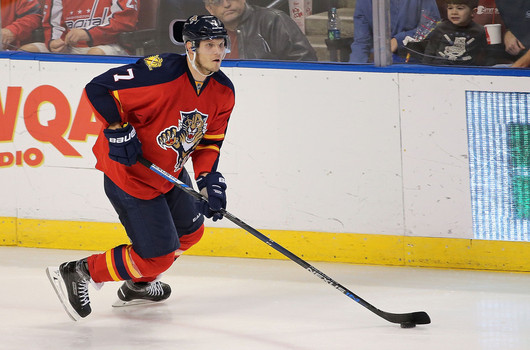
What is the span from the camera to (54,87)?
472cm

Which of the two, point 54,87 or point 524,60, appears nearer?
point 524,60

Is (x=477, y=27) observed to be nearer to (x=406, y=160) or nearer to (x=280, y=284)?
(x=406, y=160)

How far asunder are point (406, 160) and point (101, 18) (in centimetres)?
168

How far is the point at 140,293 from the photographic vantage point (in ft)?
12.7

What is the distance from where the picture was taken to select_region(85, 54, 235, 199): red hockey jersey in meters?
3.31

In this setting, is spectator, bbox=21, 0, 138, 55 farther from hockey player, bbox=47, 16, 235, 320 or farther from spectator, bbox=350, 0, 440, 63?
hockey player, bbox=47, 16, 235, 320

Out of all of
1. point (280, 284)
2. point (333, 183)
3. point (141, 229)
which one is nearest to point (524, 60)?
point (333, 183)

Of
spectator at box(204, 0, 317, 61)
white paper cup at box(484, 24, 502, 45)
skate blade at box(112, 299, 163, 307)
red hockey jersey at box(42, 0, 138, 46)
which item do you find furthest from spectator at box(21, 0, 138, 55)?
white paper cup at box(484, 24, 502, 45)

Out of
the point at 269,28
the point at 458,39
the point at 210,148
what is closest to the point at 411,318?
the point at 210,148

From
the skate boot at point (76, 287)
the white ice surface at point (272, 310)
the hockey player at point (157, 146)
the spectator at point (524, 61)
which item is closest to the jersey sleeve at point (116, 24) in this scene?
the white ice surface at point (272, 310)

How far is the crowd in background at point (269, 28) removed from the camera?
4.23 m

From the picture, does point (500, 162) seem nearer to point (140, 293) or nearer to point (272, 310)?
point (272, 310)

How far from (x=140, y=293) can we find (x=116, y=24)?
4.99ft

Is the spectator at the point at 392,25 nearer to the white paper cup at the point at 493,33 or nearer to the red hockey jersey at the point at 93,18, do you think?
the white paper cup at the point at 493,33
